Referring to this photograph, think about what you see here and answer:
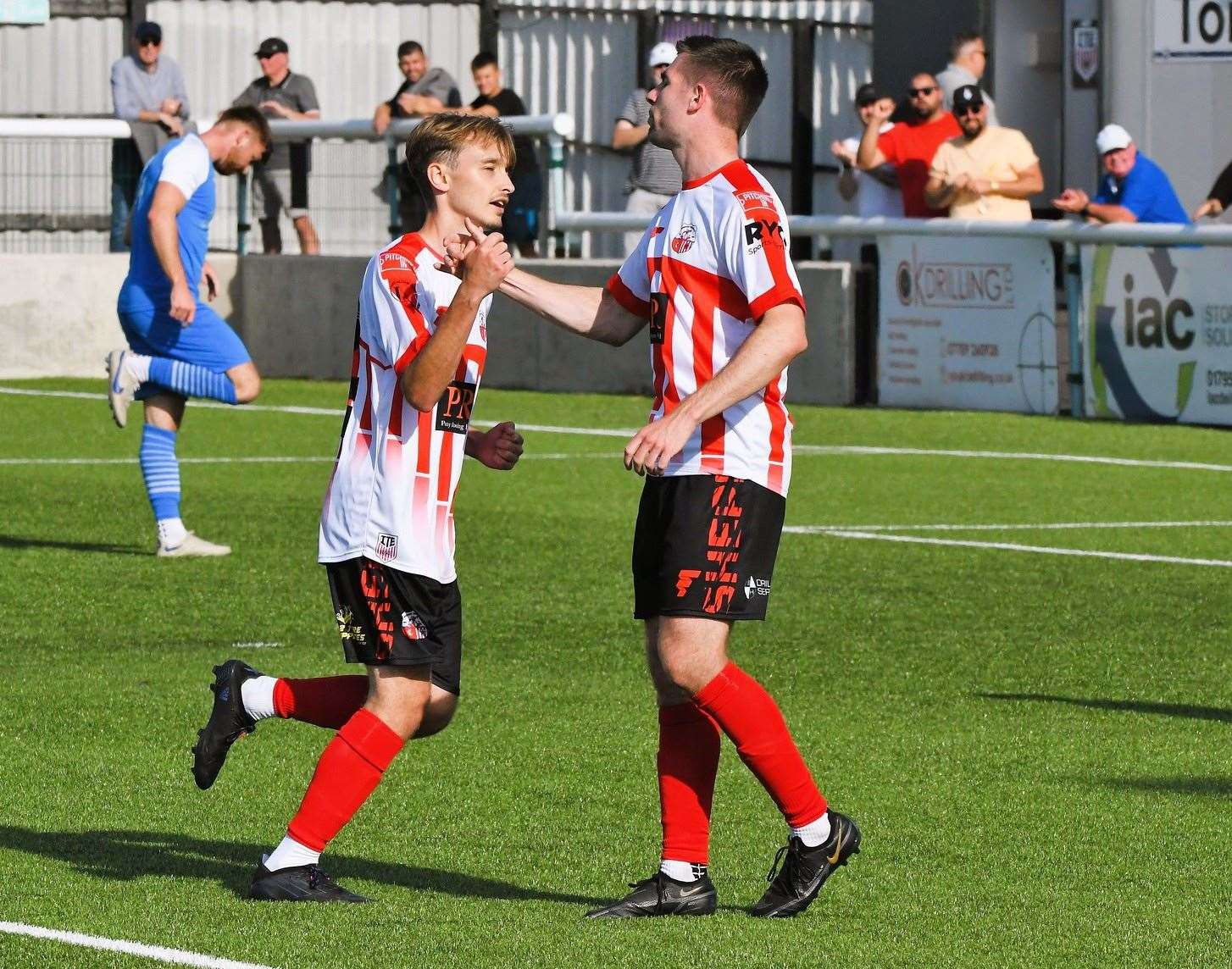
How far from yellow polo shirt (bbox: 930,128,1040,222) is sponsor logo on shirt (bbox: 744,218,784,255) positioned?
43.1ft

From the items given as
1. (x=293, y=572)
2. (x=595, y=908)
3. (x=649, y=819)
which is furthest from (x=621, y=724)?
(x=293, y=572)

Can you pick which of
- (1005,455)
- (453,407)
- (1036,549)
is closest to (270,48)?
(1005,455)

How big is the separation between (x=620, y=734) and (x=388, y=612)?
2.26 m

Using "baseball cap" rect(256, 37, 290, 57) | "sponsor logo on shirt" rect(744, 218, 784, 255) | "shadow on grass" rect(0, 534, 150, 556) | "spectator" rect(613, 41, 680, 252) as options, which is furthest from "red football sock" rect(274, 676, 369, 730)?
"baseball cap" rect(256, 37, 290, 57)

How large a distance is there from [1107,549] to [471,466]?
4.76 m

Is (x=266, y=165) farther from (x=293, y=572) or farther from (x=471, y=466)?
(x=293, y=572)

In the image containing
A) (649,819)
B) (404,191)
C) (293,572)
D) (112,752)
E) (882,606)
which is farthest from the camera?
(404,191)

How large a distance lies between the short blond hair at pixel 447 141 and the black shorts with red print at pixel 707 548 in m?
0.84

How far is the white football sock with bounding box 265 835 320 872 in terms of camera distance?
5883 mm

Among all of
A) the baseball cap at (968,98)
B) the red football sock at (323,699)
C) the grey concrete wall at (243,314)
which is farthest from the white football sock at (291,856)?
the grey concrete wall at (243,314)

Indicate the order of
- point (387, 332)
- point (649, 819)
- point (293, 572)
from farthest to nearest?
point (293, 572), point (649, 819), point (387, 332)

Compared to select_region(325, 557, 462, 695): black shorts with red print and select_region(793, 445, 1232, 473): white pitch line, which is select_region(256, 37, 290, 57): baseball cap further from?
select_region(325, 557, 462, 695): black shorts with red print

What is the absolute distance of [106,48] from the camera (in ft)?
90.4

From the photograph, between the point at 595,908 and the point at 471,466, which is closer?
the point at 595,908
